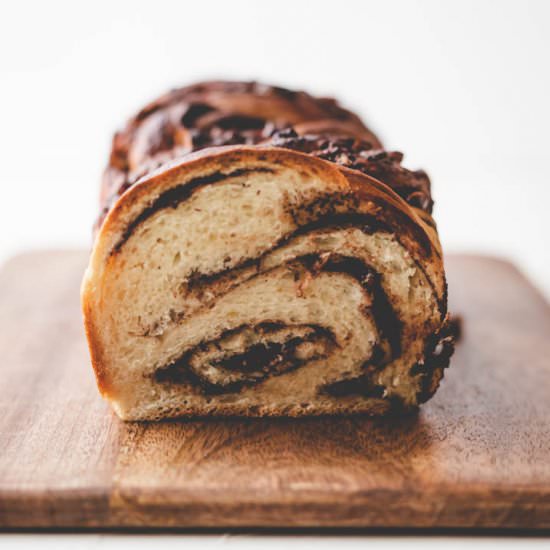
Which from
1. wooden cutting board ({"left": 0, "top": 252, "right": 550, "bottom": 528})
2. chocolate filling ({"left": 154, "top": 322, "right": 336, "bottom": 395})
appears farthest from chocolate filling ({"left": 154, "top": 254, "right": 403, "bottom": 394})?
wooden cutting board ({"left": 0, "top": 252, "right": 550, "bottom": 528})

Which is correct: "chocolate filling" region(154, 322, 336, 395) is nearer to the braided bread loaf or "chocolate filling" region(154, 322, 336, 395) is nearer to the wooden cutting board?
the braided bread loaf

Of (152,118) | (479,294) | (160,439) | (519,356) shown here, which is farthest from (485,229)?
(160,439)

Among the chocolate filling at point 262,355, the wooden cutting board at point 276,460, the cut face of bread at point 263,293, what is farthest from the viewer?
the chocolate filling at point 262,355

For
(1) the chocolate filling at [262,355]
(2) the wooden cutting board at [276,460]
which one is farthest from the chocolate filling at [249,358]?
(2) the wooden cutting board at [276,460]

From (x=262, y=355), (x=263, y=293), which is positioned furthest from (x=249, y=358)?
(x=263, y=293)

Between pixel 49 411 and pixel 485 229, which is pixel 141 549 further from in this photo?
pixel 485 229

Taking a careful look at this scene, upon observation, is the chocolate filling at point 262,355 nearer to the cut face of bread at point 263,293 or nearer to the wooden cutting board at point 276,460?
the cut face of bread at point 263,293
